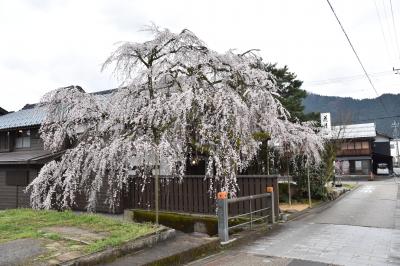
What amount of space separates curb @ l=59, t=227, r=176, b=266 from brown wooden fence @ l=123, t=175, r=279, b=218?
10.7ft

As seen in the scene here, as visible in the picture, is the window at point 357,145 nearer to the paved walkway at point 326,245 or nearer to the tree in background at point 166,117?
the paved walkway at point 326,245

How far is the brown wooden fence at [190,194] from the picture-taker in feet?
35.7

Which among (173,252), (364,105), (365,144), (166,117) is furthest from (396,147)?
(173,252)

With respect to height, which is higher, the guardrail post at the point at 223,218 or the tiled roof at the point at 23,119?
the tiled roof at the point at 23,119

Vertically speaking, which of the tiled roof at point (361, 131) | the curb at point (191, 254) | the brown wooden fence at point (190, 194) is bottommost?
the curb at point (191, 254)

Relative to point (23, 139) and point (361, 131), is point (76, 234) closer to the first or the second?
point (23, 139)

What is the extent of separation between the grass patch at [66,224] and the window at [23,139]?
8401 mm

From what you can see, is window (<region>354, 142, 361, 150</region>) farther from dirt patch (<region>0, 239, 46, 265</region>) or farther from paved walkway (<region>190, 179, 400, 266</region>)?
dirt patch (<region>0, 239, 46, 265</region>)

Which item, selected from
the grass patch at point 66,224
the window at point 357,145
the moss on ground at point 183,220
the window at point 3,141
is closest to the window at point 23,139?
the window at point 3,141

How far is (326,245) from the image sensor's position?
26.2ft

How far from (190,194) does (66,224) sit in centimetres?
413

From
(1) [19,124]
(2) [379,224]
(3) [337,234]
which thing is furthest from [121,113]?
(1) [19,124]

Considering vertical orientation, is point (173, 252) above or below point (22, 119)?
below

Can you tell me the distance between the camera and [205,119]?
9.84 metres
